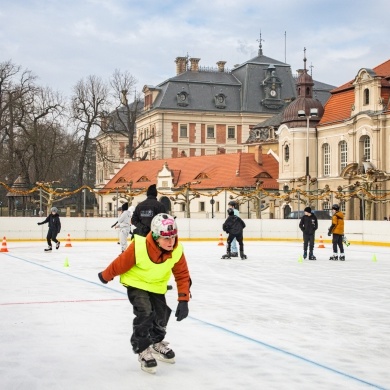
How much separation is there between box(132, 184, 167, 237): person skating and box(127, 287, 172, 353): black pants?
5.10 metres

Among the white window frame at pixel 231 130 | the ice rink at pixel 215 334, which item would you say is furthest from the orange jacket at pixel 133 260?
the white window frame at pixel 231 130

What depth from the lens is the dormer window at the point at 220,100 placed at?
3704 inches

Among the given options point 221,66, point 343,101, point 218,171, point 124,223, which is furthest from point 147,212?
point 221,66

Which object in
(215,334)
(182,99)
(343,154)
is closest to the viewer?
(215,334)

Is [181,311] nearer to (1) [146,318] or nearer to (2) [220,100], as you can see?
(1) [146,318]

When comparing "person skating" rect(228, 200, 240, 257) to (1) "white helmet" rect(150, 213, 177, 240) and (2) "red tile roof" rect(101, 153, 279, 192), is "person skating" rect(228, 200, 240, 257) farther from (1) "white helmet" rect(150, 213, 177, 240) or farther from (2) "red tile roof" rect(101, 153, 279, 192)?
(2) "red tile roof" rect(101, 153, 279, 192)

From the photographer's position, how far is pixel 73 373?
6.55 m

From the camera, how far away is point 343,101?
5756 centimetres

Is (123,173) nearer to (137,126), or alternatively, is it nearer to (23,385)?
(137,126)

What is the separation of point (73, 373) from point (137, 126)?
95819 mm

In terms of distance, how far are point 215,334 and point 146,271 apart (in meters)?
2.28

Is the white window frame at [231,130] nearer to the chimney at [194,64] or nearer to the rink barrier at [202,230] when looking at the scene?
the chimney at [194,64]

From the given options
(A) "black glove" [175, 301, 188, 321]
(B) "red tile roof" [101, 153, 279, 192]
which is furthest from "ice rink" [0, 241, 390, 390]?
(B) "red tile roof" [101, 153, 279, 192]

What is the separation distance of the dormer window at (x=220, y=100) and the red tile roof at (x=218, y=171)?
→ 66.1ft
